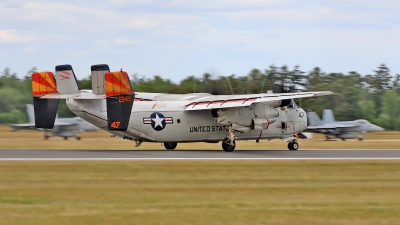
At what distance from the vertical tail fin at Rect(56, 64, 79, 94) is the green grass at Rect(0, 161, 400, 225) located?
24.7ft

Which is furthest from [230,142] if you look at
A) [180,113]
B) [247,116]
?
[180,113]

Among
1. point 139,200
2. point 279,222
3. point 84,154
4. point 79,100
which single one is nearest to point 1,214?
point 139,200

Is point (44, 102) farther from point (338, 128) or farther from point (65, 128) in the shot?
point (338, 128)

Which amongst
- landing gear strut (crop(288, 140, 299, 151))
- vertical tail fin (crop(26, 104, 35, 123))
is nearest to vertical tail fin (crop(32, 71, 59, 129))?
landing gear strut (crop(288, 140, 299, 151))

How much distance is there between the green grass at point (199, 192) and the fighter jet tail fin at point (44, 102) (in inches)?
266

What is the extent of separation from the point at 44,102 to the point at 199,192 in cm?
1648

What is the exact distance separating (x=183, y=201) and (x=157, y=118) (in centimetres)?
1756

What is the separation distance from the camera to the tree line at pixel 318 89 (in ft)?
213

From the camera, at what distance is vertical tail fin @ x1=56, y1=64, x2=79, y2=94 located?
33.9m

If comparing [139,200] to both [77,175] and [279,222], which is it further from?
[77,175]

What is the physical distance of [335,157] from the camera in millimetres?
32062

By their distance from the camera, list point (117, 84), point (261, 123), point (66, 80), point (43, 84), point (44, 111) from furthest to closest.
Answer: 1. point (261, 123)
2. point (66, 80)
3. point (43, 84)
4. point (44, 111)
5. point (117, 84)

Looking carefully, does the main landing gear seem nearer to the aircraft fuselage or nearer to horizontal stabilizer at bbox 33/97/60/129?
the aircraft fuselage

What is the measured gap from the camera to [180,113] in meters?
35.7
